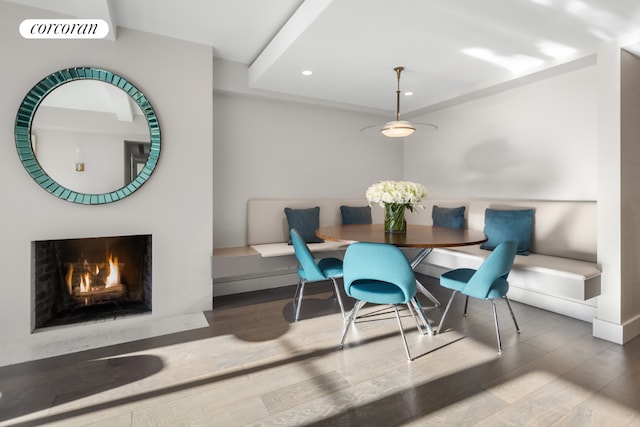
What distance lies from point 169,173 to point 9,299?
59.6 inches

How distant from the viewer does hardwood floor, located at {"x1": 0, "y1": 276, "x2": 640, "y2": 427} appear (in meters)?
1.67

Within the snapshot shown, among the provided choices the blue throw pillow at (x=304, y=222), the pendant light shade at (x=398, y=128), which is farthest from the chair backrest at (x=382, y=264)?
the blue throw pillow at (x=304, y=222)

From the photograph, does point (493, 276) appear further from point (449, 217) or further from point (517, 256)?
point (449, 217)

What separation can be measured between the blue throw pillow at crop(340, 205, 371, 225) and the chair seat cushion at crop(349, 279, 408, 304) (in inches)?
75.5

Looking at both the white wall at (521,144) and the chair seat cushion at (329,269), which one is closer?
the chair seat cushion at (329,269)

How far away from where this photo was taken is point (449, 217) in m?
3.92

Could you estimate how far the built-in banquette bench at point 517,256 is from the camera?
2711 millimetres

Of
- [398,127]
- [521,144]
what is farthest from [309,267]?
[521,144]

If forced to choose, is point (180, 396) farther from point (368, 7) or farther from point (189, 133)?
point (368, 7)

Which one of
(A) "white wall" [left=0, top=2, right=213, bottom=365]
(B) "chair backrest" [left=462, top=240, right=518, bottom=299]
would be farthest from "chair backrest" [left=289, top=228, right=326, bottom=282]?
(B) "chair backrest" [left=462, top=240, right=518, bottom=299]

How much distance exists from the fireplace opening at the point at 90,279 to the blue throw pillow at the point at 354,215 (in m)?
2.31

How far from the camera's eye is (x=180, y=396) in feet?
5.99

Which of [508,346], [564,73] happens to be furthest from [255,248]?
[564,73]

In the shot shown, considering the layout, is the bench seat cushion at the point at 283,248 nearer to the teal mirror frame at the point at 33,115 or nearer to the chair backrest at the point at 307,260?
the chair backrest at the point at 307,260
